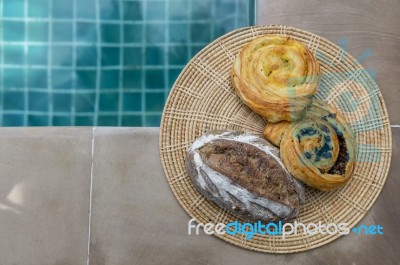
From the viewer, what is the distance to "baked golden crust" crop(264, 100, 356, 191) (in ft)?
4.06

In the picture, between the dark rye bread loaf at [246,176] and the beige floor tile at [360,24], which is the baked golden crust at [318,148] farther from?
the beige floor tile at [360,24]

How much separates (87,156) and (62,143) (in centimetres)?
9

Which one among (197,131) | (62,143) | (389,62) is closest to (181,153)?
(197,131)

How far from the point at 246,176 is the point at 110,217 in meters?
0.46

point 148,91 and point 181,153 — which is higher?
point 148,91

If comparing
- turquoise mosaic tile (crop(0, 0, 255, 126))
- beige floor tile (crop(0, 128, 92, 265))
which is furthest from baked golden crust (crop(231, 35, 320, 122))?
beige floor tile (crop(0, 128, 92, 265))

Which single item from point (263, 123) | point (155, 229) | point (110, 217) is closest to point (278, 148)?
point (263, 123)

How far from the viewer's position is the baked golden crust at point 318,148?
1.24 meters

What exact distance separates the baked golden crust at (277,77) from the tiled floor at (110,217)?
0.37 metres

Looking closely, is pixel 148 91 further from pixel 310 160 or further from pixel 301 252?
pixel 301 252

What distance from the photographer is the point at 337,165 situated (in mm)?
1282

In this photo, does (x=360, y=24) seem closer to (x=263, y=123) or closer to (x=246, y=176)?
(x=263, y=123)

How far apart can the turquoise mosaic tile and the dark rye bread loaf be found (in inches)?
13.4

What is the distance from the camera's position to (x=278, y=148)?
4.32 ft
